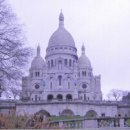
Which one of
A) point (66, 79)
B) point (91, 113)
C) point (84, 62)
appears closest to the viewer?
point (91, 113)

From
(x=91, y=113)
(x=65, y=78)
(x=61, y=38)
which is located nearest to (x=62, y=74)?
(x=65, y=78)

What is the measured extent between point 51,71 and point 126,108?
26.4m

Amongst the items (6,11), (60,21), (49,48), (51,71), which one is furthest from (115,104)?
(6,11)

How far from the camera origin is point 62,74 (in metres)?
→ 97.7

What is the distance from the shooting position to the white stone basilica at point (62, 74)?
9607 centimetres

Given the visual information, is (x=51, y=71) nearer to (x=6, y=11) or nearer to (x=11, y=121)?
(x=6, y=11)

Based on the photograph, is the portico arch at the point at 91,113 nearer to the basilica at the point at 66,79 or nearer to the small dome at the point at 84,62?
the basilica at the point at 66,79

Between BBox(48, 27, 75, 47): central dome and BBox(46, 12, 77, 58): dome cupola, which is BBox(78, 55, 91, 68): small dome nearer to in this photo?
BBox(46, 12, 77, 58): dome cupola

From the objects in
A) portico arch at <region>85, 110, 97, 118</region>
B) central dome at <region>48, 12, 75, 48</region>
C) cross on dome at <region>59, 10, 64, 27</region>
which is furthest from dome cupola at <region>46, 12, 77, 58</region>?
portico arch at <region>85, 110, 97, 118</region>

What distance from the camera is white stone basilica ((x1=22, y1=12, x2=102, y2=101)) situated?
9607 centimetres

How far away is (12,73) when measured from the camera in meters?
27.2

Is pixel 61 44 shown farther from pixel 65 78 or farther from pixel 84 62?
pixel 65 78

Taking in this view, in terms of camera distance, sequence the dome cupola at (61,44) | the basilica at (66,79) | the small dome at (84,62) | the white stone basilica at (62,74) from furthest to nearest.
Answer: the dome cupola at (61,44), the small dome at (84,62), the white stone basilica at (62,74), the basilica at (66,79)

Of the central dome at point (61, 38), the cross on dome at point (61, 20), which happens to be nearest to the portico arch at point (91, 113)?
the central dome at point (61, 38)
